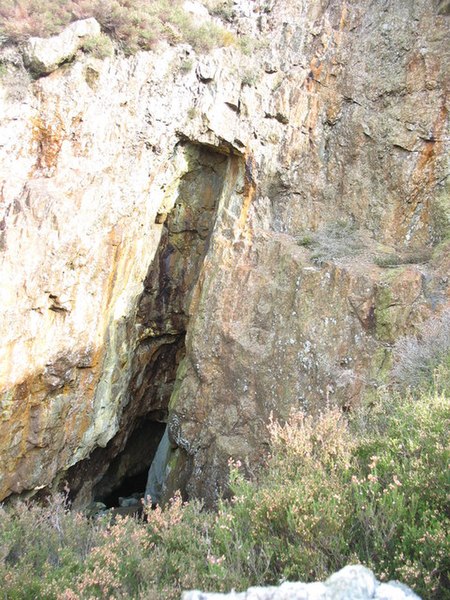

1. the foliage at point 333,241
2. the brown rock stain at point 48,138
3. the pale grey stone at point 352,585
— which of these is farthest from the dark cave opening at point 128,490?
the pale grey stone at point 352,585

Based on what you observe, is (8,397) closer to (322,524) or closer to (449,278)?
(322,524)

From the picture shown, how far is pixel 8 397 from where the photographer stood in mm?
9148

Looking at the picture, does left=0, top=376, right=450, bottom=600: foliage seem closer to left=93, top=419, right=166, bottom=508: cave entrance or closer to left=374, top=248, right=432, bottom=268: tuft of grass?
left=374, top=248, right=432, bottom=268: tuft of grass

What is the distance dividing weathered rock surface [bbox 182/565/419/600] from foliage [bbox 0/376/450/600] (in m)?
0.51

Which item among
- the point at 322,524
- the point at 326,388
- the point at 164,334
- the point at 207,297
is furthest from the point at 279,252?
the point at 322,524

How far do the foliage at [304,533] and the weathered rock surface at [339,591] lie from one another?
511 mm

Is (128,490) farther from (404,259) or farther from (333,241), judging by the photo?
(404,259)

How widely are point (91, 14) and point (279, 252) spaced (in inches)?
264

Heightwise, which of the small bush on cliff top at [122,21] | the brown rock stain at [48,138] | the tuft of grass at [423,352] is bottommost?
the tuft of grass at [423,352]

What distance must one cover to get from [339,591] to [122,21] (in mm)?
11412

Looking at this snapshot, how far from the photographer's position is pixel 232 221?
433 inches

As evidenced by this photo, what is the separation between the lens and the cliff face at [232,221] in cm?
919

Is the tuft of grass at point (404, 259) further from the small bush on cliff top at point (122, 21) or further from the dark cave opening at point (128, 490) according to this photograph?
the dark cave opening at point (128, 490)

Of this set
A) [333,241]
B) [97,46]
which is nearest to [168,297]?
[333,241]
